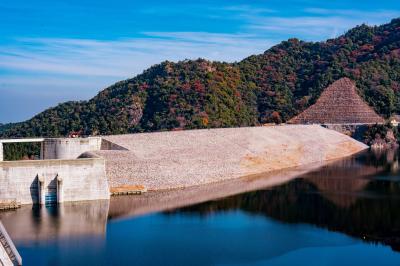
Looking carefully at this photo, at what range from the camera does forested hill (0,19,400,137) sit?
103m

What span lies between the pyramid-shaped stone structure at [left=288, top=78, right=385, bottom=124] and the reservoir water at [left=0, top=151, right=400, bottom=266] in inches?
2410

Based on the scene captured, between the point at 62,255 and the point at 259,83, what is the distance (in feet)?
341

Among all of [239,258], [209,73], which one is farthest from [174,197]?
[209,73]

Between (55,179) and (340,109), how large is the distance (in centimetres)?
8756

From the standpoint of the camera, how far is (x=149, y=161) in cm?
6238

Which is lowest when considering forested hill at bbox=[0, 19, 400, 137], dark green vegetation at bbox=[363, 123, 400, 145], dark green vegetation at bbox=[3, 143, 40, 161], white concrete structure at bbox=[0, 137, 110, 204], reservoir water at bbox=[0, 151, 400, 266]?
reservoir water at bbox=[0, 151, 400, 266]

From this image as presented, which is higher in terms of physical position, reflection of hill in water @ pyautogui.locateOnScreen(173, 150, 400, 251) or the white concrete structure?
the white concrete structure

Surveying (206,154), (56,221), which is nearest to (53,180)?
(56,221)

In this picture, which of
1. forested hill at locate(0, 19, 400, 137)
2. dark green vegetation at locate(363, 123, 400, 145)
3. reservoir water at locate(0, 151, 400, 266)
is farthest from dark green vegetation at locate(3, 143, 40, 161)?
dark green vegetation at locate(363, 123, 400, 145)

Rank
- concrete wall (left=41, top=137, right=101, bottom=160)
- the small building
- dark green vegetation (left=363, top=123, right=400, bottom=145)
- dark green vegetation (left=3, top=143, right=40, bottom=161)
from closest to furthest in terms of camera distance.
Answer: concrete wall (left=41, top=137, right=101, bottom=160) → dark green vegetation (left=3, top=143, right=40, bottom=161) → dark green vegetation (left=363, top=123, right=400, bottom=145) → the small building

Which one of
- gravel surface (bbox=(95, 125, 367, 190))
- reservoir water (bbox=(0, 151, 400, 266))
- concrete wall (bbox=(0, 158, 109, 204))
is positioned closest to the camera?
reservoir water (bbox=(0, 151, 400, 266))

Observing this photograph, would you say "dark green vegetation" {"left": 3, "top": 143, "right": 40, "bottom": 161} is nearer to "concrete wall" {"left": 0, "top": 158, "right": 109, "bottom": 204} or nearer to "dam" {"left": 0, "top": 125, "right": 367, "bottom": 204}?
"dam" {"left": 0, "top": 125, "right": 367, "bottom": 204}

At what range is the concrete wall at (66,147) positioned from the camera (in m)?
59.8

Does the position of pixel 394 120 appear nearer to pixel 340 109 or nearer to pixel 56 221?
pixel 340 109
